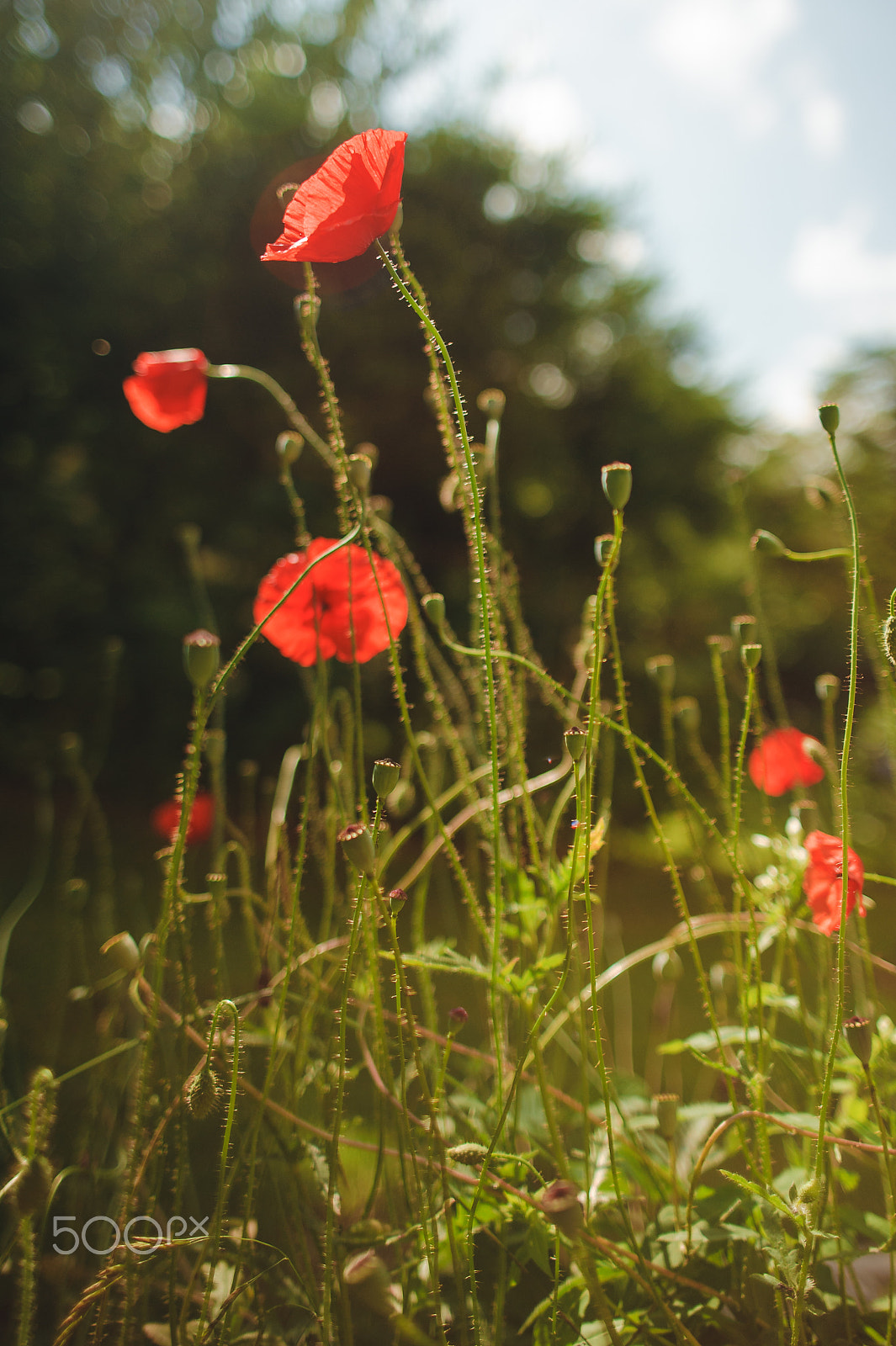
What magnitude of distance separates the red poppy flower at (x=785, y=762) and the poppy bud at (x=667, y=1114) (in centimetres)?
32

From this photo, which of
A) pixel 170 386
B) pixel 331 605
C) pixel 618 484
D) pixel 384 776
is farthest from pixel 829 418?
pixel 170 386

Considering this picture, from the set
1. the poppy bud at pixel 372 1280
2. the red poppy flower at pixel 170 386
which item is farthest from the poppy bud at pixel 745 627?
the red poppy flower at pixel 170 386

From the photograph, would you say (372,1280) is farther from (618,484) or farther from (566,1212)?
(618,484)

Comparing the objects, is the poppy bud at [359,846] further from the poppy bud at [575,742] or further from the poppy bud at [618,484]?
the poppy bud at [618,484]

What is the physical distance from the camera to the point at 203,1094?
0.51 meters

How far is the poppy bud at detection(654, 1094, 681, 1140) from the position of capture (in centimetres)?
70

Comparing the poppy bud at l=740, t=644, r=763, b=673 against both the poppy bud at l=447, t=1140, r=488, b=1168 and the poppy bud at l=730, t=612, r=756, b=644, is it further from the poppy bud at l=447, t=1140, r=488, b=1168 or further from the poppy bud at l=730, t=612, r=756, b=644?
the poppy bud at l=447, t=1140, r=488, b=1168

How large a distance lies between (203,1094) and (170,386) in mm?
757

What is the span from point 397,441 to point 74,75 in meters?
2.32

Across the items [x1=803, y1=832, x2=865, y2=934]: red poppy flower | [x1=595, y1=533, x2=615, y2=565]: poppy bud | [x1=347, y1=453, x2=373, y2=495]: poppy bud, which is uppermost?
[x1=347, y1=453, x2=373, y2=495]: poppy bud

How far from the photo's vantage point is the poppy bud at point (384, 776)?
48 centimetres

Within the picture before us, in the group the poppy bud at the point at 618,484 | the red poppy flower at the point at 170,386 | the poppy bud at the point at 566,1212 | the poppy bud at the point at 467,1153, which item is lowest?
the poppy bud at the point at 467,1153

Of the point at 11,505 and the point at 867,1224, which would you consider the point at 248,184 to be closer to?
the point at 11,505

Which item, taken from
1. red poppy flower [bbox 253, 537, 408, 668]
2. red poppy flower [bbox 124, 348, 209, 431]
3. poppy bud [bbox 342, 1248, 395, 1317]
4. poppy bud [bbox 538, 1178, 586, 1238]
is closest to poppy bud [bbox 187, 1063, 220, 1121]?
poppy bud [bbox 342, 1248, 395, 1317]
